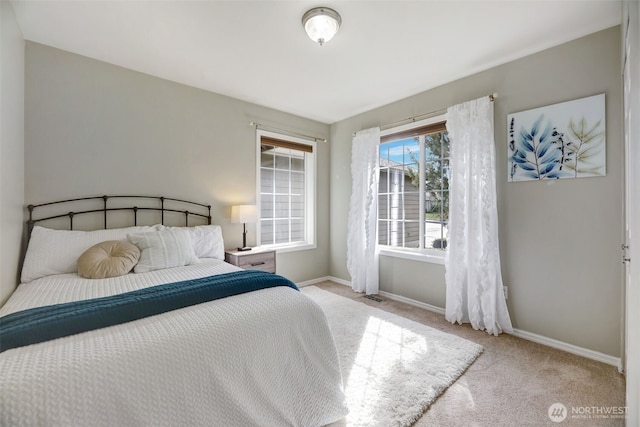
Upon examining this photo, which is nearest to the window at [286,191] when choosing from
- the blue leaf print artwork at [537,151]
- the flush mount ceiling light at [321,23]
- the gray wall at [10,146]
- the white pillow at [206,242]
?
the white pillow at [206,242]

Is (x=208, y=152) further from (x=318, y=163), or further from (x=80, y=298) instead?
(x=80, y=298)

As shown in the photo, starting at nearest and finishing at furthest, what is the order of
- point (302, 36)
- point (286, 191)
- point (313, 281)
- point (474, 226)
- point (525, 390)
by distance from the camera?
point (525, 390), point (302, 36), point (474, 226), point (286, 191), point (313, 281)

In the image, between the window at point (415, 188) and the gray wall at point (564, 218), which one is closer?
the gray wall at point (564, 218)

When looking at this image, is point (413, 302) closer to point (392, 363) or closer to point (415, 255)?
point (415, 255)

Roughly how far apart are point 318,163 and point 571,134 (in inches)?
116

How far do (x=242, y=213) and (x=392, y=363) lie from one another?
2.18 meters

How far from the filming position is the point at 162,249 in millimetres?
2293

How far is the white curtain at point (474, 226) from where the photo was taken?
2.56 m

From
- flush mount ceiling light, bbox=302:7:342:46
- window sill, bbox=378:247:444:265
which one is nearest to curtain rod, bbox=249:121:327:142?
flush mount ceiling light, bbox=302:7:342:46

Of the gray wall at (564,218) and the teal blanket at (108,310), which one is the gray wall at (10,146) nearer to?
the teal blanket at (108,310)

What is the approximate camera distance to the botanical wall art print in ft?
7.02

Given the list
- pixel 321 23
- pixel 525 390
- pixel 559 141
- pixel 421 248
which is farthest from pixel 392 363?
pixel 321 23

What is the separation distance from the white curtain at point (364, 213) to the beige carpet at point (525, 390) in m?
1.55

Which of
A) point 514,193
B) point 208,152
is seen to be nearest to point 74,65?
point 208,152
